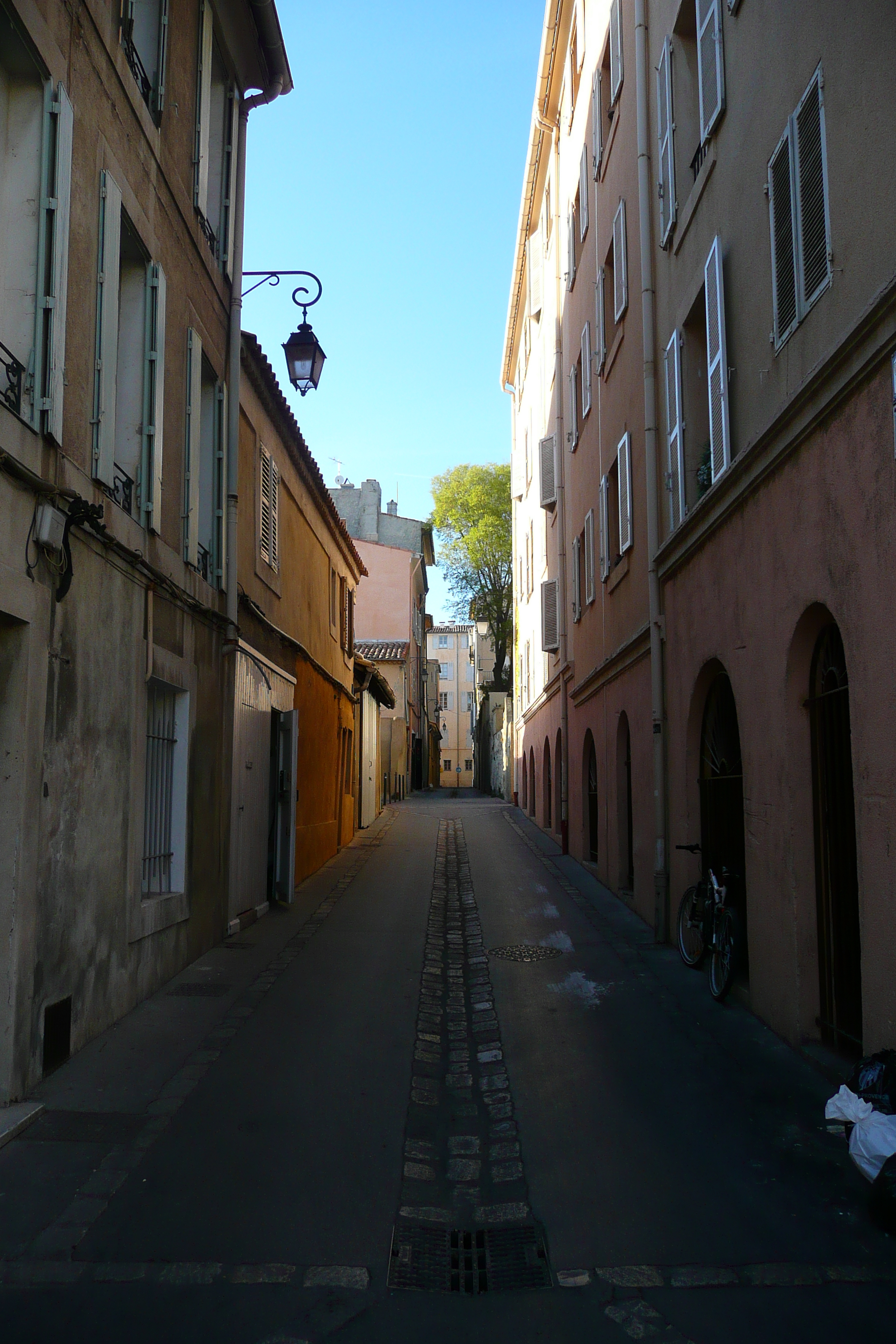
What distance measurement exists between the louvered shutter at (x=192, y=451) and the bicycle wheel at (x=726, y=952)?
5.20 m

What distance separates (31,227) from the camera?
5.89 m

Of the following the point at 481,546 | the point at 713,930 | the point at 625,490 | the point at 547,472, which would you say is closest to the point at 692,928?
the point at 713,930

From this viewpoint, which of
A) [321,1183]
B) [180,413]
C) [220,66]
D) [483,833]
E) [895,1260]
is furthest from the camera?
[483,833]

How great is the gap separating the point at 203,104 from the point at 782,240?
5.70 meters

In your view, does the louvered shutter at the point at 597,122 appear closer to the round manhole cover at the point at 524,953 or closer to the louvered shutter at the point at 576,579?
the louvered shutter at the point at 576,579

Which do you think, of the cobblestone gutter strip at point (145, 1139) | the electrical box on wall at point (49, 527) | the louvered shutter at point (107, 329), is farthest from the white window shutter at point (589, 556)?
the electrical box on wall at point (49, 527)

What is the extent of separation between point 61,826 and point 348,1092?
2183mm

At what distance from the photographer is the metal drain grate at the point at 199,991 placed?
316 inches

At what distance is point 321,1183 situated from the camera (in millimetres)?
4676

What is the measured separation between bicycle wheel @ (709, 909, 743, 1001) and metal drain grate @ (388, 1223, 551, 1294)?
375cm

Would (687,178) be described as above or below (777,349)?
above

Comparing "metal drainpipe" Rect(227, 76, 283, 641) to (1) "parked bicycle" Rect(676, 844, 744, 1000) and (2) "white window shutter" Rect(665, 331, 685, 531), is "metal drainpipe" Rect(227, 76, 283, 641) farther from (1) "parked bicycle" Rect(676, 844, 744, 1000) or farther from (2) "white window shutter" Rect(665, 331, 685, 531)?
(1) "parked bicycle" Rect(676, 844, 744, 1000)

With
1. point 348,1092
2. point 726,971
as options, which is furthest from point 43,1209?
point 726,971

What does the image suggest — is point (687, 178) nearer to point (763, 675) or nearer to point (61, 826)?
point (763, 675)
